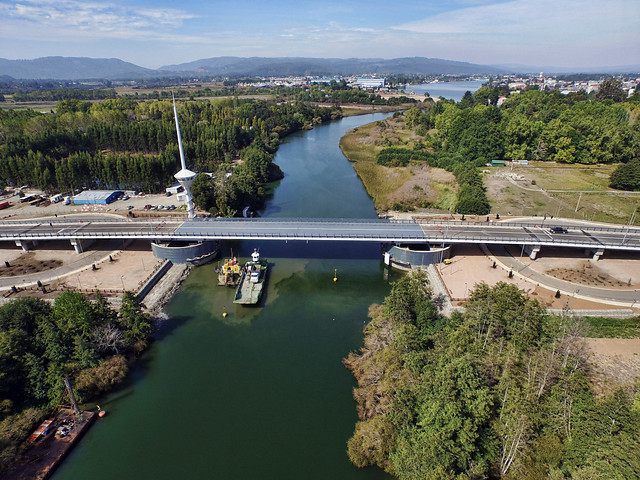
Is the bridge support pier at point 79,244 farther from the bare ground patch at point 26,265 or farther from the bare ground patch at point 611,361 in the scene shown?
the bare ground patch at point 611,361

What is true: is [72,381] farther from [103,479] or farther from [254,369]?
[254,369]

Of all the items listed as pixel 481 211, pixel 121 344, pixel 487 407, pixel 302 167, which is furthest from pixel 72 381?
pixel 302 167

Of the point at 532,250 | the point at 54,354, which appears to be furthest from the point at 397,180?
the point at 54,354

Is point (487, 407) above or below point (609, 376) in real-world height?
above

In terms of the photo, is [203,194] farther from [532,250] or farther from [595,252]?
[595,252]

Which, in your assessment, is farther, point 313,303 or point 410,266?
point 410,266

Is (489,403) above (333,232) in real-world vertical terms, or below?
below

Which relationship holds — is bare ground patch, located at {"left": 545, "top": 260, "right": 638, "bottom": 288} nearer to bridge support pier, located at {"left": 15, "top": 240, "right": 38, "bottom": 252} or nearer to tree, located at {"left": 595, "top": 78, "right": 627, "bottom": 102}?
bridge support pier, located at {"left": 15, "top": 240, "right": 38, "bottom": 252}
